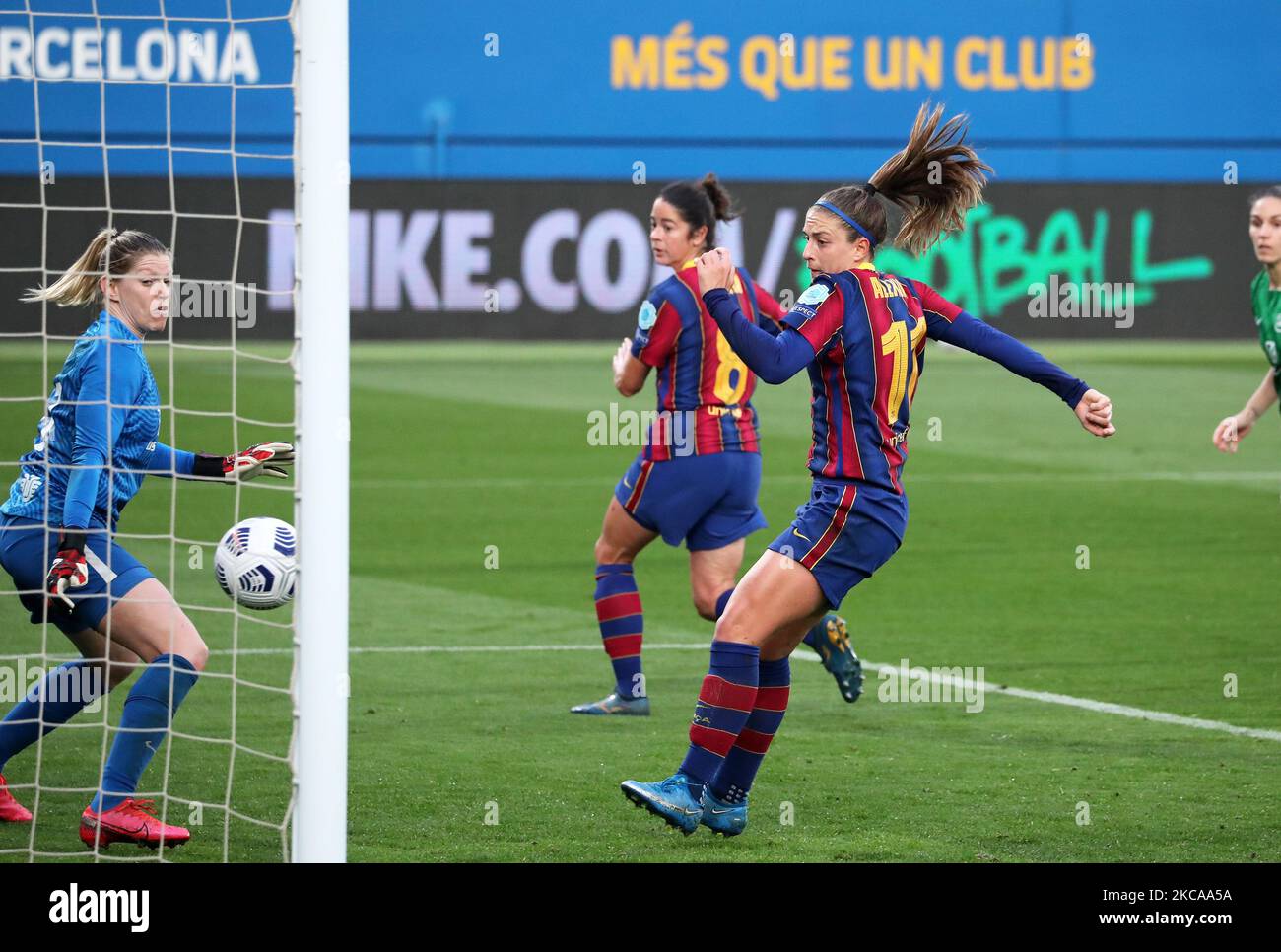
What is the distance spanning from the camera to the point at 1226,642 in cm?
858

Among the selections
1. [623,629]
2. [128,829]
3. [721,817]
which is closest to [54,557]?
[128,829]

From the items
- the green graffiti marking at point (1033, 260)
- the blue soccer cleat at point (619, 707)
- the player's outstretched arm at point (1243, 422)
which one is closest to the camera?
the blue soccer cleat at point (619, 707)

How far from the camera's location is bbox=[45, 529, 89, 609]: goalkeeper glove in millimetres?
4809

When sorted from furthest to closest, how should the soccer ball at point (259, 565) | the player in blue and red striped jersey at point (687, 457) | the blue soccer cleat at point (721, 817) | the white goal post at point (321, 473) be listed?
1. the player in blue and red striped jersey at point (687, 457)
2. the blue soccer cleat at point (721, 817)
3. the soccer ball at point (259, 565)
4. the white goal post at point (321, 473)

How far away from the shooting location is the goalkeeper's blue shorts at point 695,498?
7.07 m

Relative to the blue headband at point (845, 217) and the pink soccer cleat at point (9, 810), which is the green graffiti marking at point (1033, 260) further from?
the pink soccer cleat at point (9, 810)

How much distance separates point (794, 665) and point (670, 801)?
3.18 meters

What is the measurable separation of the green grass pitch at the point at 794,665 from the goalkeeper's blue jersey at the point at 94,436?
0.38 meters

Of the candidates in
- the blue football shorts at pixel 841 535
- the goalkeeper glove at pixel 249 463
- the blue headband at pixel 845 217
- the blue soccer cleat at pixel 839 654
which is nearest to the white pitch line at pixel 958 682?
the blue soccer cleat at pixel 839 654

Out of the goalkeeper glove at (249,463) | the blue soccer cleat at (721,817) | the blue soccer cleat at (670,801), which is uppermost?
the goalkeeper glove at (249,463)

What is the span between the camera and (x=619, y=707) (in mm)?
7191
